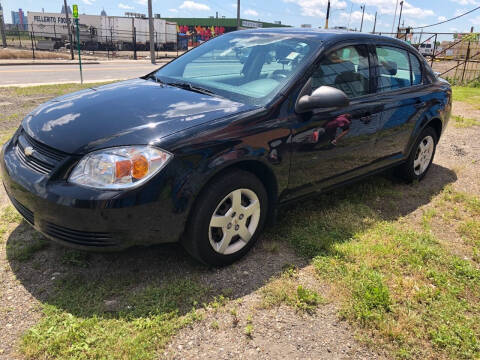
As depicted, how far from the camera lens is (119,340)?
227 cm

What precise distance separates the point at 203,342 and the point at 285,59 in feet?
7.54

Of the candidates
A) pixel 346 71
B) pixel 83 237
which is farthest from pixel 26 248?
pixel 346 71

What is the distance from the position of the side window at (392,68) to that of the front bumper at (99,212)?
256 centimetres

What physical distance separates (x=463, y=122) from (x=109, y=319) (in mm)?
8593

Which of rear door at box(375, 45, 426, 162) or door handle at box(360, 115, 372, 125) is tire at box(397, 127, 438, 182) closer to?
rear door at box(375, 45, 426, 162)

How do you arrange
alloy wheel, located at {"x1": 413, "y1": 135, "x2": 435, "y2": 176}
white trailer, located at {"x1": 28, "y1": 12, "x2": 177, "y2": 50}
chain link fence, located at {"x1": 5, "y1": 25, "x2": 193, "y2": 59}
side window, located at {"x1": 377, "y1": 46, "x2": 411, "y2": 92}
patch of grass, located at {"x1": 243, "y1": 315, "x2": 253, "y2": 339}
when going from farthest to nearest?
white trailer, located at {"x1": 28, "y1": 12, "x2": 177, "y2": 50}, chain link fence, located at {"x1": 5, "y1": 25, "x2": 193, "y2": 59}, alloy wheel, located at {"x1": 413, "y1": 135, "x2": 435, "y2": 176}, side window, located at {"x1": 377, "y1": 46, "x2": 411, "y2": 92}, patch of grass, located at {"x1": 243, "y1": 315, "x2": 253, "y2": 339}

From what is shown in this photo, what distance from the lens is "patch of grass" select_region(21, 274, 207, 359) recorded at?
2203 millimetres

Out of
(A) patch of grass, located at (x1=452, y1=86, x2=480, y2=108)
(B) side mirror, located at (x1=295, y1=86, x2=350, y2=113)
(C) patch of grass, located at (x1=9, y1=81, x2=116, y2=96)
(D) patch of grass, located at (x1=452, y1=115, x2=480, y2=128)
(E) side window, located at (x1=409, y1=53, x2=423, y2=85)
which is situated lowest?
(D) patch of grass, located at (x1=452, y1=115, x2=480, y2=128)

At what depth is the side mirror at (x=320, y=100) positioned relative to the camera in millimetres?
3064

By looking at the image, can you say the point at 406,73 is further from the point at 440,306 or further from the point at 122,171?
the point at 122,171

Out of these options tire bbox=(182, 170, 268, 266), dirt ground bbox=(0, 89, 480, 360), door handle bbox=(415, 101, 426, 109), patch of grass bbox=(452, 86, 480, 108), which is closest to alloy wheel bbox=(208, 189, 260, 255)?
tire bbox=(182, 170, 268, 266)

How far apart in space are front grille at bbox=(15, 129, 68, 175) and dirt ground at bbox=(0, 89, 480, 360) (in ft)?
2.47

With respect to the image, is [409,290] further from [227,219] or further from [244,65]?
[244,65]

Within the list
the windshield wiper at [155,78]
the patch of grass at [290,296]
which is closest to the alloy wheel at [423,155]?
the patch of grass at [290,296]
